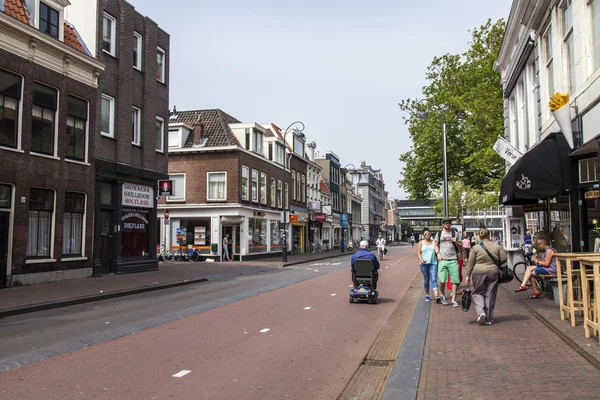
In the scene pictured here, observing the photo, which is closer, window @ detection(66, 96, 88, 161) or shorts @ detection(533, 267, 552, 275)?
shorts @ detection(533, 267, 552, 275)

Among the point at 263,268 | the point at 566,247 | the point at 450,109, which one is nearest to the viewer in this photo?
the point at 566,247

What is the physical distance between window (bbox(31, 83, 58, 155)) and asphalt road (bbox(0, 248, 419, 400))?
6.86 m

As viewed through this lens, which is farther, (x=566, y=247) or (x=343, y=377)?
(x=566, y=247)

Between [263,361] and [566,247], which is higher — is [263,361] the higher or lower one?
the lower one

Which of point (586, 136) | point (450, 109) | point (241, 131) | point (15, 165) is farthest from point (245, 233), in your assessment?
point (586, 136)

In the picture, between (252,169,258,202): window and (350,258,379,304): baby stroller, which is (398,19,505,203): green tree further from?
(350,258,379,304): baby stroller

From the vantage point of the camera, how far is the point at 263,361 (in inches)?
270

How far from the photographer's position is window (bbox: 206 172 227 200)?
115 feet

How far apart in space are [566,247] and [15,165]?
15921 mm

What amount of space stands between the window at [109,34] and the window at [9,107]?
551 centimetres

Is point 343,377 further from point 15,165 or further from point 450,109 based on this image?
point 450,109

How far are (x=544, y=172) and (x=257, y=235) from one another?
2793 cm

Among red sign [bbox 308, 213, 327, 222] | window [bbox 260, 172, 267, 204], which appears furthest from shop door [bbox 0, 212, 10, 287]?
red sign [bbox 308, 213, 327, 222]

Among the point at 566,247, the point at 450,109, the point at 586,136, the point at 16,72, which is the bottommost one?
the point at 566,247
